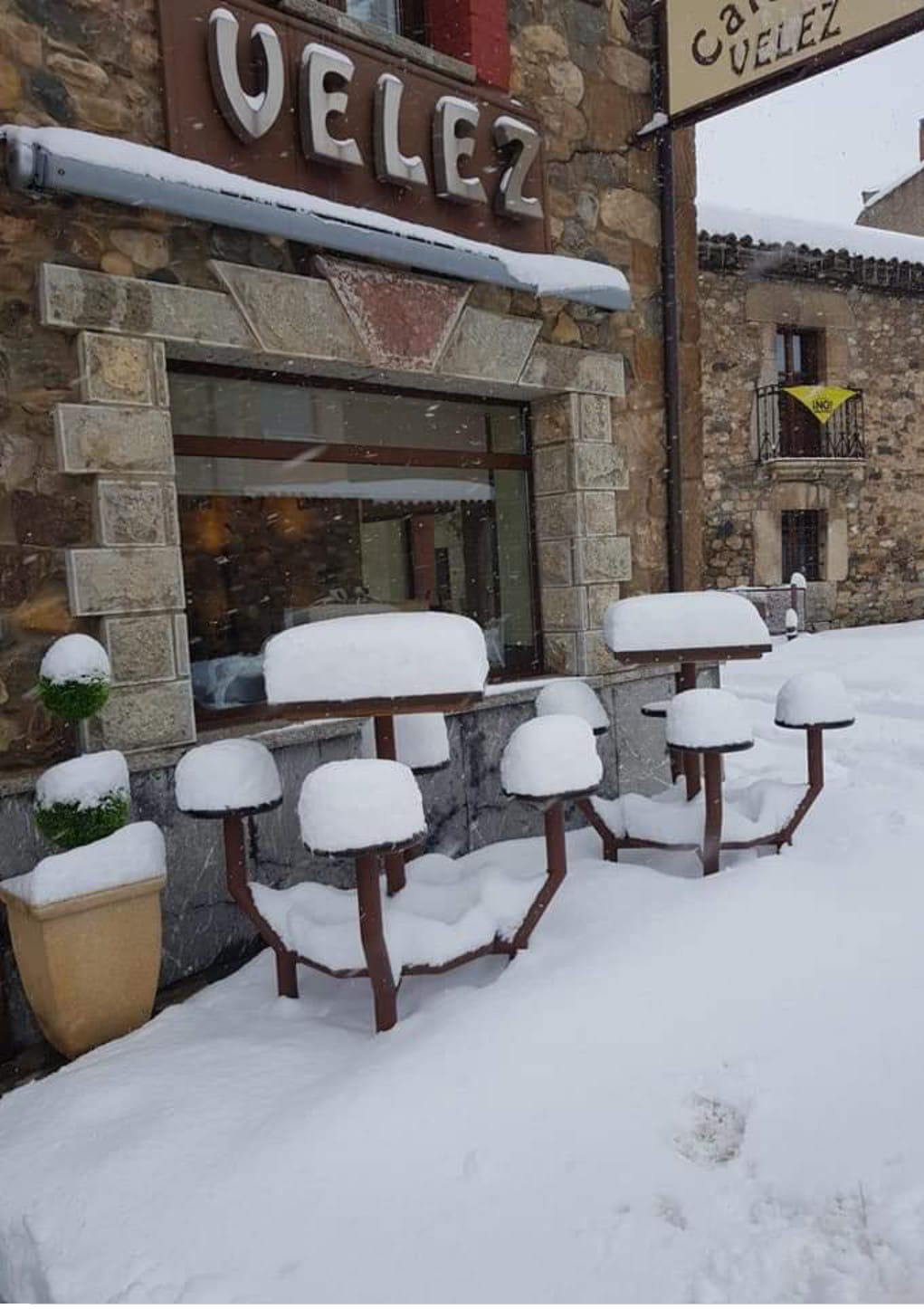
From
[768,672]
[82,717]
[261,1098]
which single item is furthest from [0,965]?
[768,672]

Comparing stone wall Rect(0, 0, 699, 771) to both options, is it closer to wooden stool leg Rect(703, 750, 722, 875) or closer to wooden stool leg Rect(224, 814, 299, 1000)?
wooden stool leg Rect(224, 814, 299, 1000)

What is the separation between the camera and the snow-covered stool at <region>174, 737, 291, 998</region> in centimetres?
281

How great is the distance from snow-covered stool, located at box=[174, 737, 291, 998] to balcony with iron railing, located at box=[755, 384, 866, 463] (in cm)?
1263

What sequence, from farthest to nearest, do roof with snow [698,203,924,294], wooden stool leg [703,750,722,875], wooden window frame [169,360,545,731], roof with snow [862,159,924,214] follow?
1. roof with snow [862,159,924,214]
2. roof with snow [698,203,924,294]
3. wooden window frame [169,360,545,731]
4. wooden stool leg [703,750,722,875]

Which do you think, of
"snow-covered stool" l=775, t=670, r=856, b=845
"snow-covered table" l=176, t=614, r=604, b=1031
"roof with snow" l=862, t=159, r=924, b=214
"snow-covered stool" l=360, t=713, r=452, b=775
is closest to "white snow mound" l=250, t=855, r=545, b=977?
"snow-covered table" l=176, t=614, r=604, b=1031

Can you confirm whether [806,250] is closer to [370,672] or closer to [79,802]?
[370,672]

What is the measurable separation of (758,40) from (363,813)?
4.21 meters

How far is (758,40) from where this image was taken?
4.32m

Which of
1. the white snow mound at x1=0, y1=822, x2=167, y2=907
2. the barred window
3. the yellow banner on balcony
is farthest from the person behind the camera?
the barred window

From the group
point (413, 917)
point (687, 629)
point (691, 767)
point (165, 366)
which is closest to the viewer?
point (413, 917)

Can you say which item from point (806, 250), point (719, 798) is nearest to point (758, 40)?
point (719, 798)

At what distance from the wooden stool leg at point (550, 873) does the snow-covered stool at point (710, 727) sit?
2.26 feet

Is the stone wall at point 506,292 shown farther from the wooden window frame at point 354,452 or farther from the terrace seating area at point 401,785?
the terrace seating area at point 401,785

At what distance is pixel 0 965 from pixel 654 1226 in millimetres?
2356
